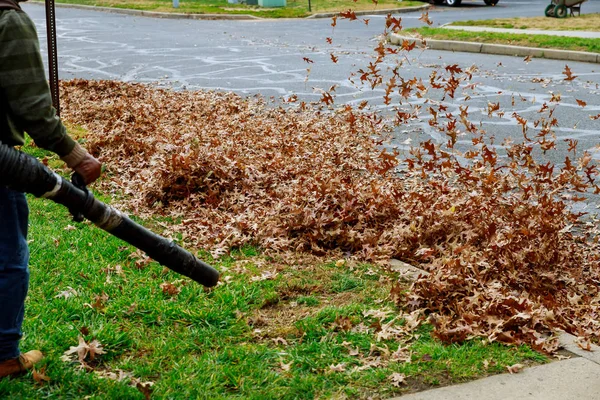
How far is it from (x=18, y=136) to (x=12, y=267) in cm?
52

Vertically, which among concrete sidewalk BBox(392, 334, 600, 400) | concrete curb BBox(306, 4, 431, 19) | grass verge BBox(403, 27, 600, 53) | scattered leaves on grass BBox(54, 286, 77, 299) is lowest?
concrete sidewalk BBox(392, 334, 600, 400)

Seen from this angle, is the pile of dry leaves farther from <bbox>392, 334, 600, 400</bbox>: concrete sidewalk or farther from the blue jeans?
the blue jeans

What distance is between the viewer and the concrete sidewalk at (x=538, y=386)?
3070 mm

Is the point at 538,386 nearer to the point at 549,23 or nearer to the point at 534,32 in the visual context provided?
the point at 534,32

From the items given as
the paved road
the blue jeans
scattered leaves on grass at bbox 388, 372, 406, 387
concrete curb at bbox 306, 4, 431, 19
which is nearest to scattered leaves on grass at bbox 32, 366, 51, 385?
the blue jeans

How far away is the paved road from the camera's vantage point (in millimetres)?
9469

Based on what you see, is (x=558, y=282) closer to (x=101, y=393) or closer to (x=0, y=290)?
(x=101, y=393)

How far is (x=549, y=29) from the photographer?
1747 centimetres

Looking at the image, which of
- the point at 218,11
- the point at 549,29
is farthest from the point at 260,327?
the point at 218,11

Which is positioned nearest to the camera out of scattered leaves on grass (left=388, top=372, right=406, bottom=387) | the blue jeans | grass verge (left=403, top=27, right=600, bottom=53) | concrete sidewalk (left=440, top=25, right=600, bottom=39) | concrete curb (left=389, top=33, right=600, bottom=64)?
the blue jeans

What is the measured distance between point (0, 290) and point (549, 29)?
54.2ft

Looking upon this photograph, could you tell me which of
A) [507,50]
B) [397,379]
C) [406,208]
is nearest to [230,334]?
[397,379]

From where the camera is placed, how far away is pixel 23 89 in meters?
2.85

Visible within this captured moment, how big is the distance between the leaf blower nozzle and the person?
15cm
